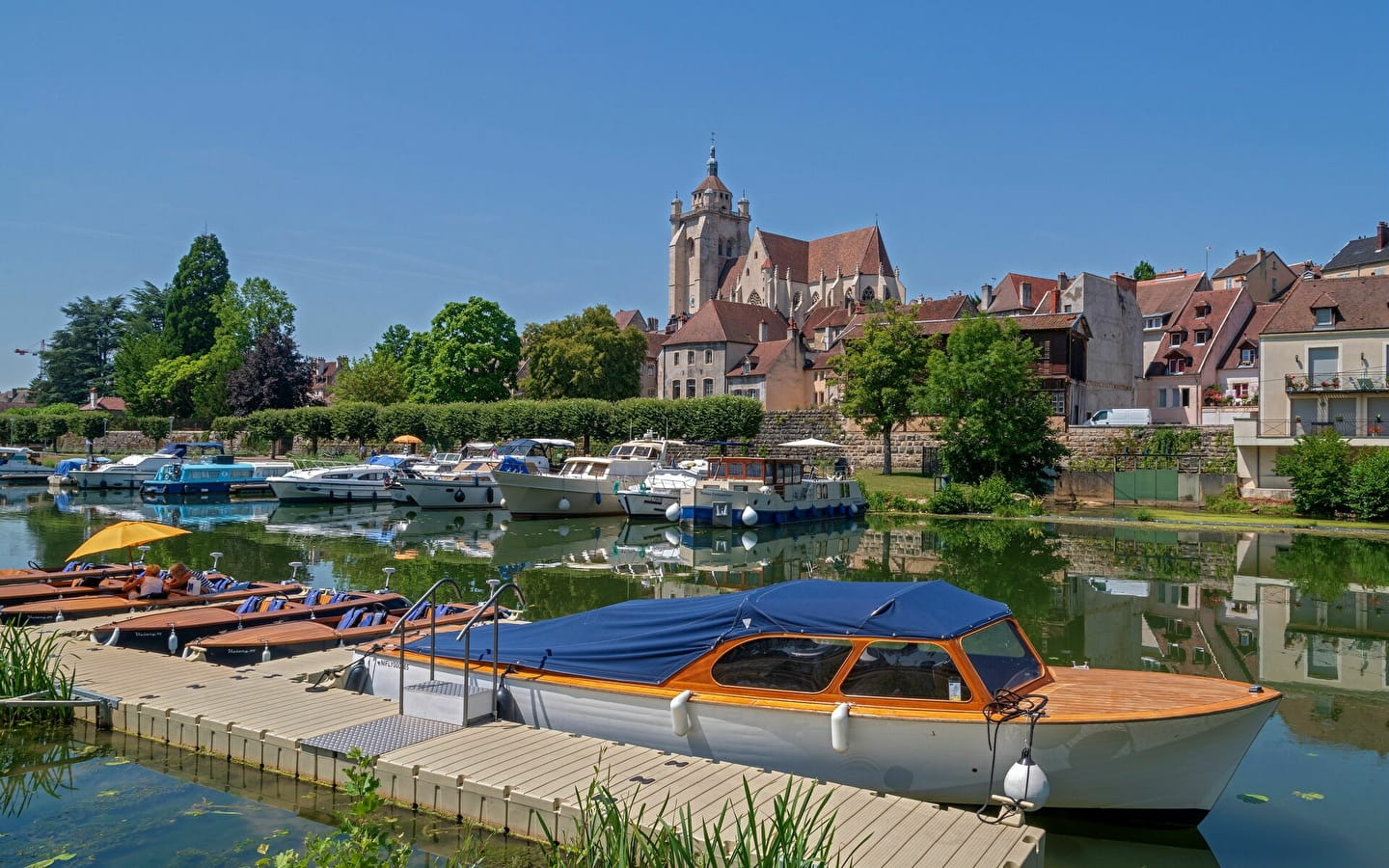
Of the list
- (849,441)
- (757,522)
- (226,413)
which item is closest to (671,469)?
(757,522)

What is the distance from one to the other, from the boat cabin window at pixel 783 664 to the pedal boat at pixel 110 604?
10754mm

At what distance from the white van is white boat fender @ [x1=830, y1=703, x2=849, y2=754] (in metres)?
49.8

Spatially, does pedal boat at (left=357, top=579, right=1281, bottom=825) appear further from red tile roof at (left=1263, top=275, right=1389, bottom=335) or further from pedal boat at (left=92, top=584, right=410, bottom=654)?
red tile roof at (left=1263, top=275, right=1389, bottom=335)

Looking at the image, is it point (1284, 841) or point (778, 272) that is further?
point (778, 272)

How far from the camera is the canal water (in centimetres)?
866

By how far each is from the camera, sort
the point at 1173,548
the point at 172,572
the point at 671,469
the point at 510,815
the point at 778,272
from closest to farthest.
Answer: the point at 510,815
the point at 172,572
the point at 1173,548
the point at 671,469
the point at 778,272

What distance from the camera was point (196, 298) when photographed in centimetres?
9675

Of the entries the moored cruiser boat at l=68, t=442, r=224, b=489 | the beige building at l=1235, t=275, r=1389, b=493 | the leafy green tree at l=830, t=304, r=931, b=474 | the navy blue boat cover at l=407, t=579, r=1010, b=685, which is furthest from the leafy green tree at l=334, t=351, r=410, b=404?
the navy blue boat cover at l=407, t=579, r=1010, b=685

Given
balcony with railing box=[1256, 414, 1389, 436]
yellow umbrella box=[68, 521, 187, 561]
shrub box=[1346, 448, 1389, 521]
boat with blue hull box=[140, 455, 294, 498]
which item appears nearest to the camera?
yellow umbrella box=[68, 521, 187, 561]

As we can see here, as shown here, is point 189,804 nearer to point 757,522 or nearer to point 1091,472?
point 757,522

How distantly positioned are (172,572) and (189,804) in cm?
946

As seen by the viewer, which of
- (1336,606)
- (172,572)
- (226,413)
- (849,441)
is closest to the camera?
(172,572)

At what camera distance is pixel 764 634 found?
927cm

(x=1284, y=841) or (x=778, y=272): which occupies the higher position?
(x=778, y=272)
